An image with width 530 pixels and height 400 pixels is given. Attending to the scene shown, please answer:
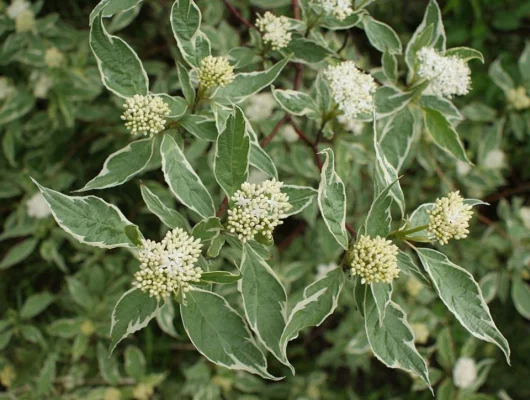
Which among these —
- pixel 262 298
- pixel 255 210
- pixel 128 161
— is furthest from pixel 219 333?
pixel 128 161

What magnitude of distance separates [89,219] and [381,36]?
862mm

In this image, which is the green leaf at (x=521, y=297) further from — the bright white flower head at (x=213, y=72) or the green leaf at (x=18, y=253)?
the green leaf at (x=18, y=253)

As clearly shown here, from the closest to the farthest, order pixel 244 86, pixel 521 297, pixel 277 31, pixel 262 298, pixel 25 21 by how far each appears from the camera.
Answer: pixel 262 298 < pixel 244 86 < pixel 277 31 < pixel 25 21 < pixel 521 297

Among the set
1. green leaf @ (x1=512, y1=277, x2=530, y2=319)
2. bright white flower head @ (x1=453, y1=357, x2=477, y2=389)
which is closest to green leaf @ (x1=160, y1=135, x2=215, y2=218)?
bright white flower head @ (x1=453, y1=357, x2=477, y2=389)

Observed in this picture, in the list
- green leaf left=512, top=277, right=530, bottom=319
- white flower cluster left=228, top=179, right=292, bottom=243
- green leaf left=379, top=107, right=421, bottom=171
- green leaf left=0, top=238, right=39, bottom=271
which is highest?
white flower cluster left=228, top=179, right=292, bottom=243

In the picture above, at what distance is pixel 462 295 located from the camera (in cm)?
103

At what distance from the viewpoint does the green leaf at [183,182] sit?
1088 mm

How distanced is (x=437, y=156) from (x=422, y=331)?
26.2 inches

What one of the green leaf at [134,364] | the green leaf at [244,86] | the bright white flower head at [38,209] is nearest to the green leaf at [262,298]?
the green leaf at [244,86]

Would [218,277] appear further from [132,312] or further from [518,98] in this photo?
[518,98]

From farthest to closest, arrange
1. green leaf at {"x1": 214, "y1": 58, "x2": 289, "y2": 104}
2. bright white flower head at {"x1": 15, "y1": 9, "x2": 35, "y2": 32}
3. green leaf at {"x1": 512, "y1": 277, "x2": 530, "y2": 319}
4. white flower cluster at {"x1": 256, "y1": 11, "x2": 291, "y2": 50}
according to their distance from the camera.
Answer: green leaf at {"x1": 512, "y1": 277, "x2": 530, "y2": 319} → bright white flower head at {"x1": 15, "y1": 9, "x2": 35, "y2": 32} → white flower cluster at {"x1": 256, "y1": 11, "x2": 291, "y2": 50} → green leaf at {"x1": 214, "y1": 58, "x2": 289, "y2": 104}

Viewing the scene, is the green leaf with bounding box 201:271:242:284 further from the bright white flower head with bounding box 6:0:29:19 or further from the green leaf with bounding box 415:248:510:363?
the bright white flower head with bounding box 6:0:29:19

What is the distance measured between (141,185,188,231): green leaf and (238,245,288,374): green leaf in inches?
6.1

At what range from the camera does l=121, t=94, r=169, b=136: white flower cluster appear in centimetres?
107
